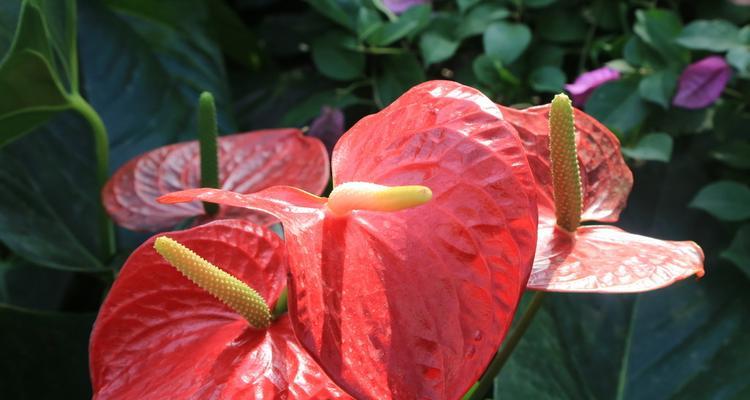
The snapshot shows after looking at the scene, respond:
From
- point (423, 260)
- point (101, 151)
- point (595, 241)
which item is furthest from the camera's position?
point (101, 151)

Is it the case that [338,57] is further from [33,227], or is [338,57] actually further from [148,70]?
[33,227]

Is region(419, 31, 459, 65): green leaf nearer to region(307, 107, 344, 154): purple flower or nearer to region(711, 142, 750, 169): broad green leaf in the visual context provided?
region(307, 107, 344, 154): purple flower

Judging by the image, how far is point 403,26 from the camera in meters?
0.84

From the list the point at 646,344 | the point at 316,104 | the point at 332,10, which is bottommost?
the point at 646,344

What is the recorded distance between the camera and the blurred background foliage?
2.12 feet

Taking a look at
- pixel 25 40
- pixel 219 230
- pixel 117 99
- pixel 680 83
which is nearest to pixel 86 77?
pixel 117 99

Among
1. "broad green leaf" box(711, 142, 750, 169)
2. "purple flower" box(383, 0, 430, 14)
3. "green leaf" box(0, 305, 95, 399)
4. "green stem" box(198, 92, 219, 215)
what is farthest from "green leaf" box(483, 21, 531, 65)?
"green leaf" box(0, 305, 95, 399)

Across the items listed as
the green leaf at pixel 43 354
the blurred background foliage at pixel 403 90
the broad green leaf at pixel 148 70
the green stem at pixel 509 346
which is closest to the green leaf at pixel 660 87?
the blurred background foliage at pixel 403 90

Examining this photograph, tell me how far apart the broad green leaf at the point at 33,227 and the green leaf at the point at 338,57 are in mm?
332

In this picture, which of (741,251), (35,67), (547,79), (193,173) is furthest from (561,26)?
(35,67)

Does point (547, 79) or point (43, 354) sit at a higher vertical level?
point (547, 79)

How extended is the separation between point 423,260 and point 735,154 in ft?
1.78

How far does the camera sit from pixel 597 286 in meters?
0.39

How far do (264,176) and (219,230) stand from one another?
198mm
